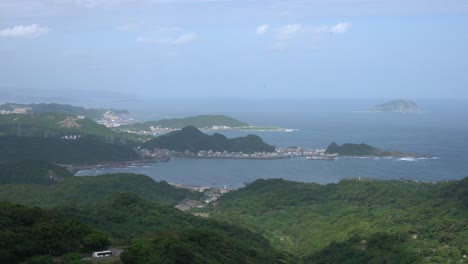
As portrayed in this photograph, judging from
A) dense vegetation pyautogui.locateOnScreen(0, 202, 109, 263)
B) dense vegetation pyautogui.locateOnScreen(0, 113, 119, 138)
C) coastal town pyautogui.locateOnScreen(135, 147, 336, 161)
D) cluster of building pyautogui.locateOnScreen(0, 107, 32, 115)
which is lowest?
coastal town pyautogui.locateOnScreen(135, 147, 336, 161)

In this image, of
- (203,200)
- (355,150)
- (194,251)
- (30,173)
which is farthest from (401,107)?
(194,251)

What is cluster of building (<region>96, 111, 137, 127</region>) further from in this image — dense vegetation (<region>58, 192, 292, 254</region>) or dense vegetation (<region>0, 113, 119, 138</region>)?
dense vegetation (<region>58, 192, 292, 254</region>)

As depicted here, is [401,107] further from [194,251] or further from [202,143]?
[194,251]

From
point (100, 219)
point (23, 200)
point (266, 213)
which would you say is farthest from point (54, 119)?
point (100, 219)

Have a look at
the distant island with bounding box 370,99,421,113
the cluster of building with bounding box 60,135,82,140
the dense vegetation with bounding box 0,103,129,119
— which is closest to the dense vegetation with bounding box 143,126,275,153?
the cluster of building with bounding box 60,135,82,140

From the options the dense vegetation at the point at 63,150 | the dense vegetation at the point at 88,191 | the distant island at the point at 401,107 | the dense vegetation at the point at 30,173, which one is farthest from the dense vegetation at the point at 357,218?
the distant island at the point at 401,107

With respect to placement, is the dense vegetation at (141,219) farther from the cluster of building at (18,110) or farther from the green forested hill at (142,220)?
the cluster of building at (18,110)

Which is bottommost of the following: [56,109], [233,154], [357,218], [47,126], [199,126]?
[357,218]
